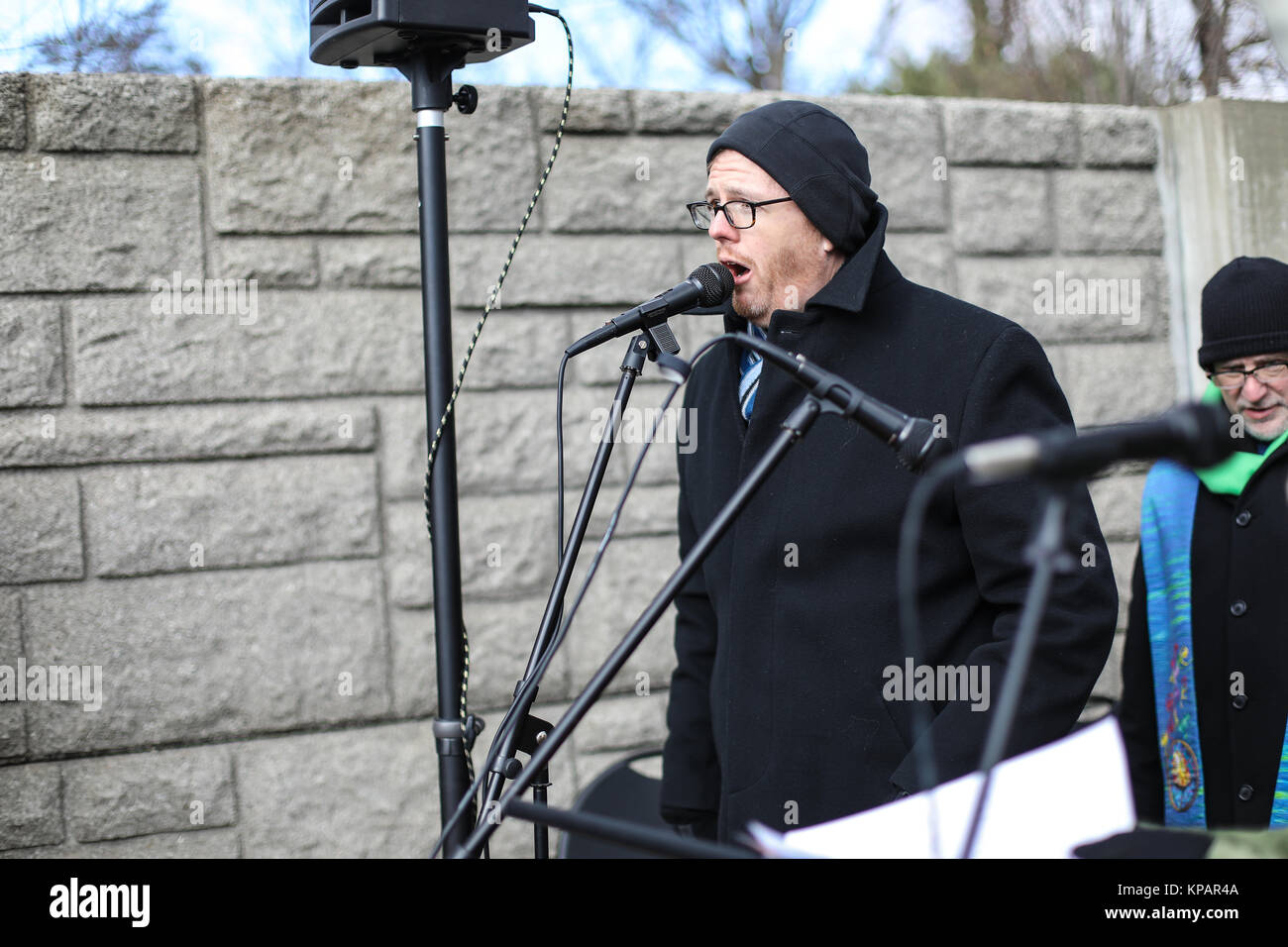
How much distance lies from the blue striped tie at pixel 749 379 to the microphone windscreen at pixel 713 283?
34cm

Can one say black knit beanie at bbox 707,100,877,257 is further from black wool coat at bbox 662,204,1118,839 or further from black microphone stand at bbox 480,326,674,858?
black microphone stand at bbox 480,326,674,858

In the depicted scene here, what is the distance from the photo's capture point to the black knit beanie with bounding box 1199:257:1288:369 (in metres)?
2.37

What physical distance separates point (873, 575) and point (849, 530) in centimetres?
8

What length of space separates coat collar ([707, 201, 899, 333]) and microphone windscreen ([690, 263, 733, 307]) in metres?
0.14

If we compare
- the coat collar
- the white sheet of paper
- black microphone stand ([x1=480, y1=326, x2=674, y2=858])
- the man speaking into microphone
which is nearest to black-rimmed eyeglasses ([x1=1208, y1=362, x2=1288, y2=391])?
the man speaking into microphone

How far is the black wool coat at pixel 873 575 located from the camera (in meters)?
1.91

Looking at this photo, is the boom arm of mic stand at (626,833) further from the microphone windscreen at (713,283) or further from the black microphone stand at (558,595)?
the microphone windscreen at (713,283)

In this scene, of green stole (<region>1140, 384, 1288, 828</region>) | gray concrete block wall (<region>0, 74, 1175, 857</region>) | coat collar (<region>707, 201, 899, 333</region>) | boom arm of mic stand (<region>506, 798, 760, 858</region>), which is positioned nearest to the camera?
boom arm of mic stand (<region>506, 798, 760, 858</region>)

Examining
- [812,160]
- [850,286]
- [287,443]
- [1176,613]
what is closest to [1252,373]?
[1176,613]

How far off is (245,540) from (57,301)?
0.75 meters

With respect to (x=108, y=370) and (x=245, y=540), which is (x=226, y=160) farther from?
(x=245, y=540)

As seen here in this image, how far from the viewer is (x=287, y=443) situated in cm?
320

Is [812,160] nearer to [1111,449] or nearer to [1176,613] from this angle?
[1176,613]

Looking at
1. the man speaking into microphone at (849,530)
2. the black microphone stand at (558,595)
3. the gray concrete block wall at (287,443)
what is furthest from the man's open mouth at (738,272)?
the gray concrete block wall at (287,443)
